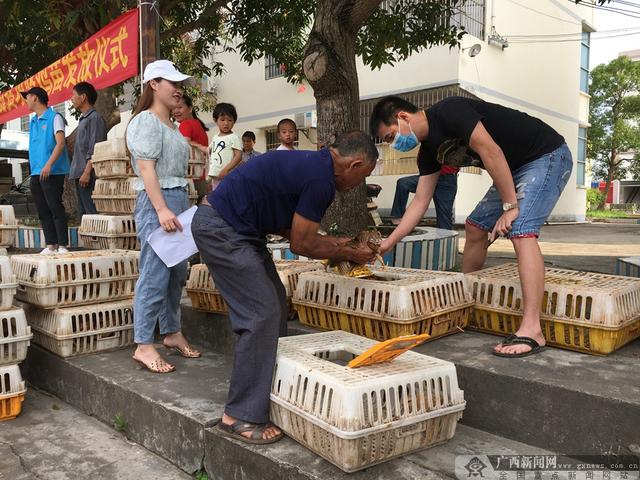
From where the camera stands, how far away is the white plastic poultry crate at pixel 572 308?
8.68ft

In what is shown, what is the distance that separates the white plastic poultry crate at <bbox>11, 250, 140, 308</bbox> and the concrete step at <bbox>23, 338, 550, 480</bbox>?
407 millimetres

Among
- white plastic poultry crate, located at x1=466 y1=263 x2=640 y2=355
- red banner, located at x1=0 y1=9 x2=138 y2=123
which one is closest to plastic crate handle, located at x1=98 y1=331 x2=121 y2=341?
white plastic poultry crate, located at x1=466 y1=263 x2=640 y2=355

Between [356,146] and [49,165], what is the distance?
4.48 m

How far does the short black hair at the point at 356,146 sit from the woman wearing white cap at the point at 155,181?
4.10 feet

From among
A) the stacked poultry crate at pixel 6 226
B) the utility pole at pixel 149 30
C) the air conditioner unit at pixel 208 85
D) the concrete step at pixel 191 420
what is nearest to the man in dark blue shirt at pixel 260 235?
the concrete step at pixel 191 420

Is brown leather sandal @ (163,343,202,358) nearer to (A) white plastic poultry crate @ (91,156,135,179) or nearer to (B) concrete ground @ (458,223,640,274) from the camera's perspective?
(A) white plastic poultry crate @ (91,156,135,179)

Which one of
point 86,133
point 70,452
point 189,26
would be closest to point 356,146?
point 70,452

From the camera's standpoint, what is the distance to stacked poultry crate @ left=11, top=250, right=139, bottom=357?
3547mm

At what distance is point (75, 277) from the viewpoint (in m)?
3.65

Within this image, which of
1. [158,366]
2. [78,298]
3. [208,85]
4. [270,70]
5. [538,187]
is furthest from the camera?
[208,85]

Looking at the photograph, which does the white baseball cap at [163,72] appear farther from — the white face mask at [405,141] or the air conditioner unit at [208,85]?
the air conditioner unit at [208,85]

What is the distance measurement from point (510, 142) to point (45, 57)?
36.4 feet

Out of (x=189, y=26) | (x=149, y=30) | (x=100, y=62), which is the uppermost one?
(x=189, y=26)

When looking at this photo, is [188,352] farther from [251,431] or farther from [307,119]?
[307,119]
